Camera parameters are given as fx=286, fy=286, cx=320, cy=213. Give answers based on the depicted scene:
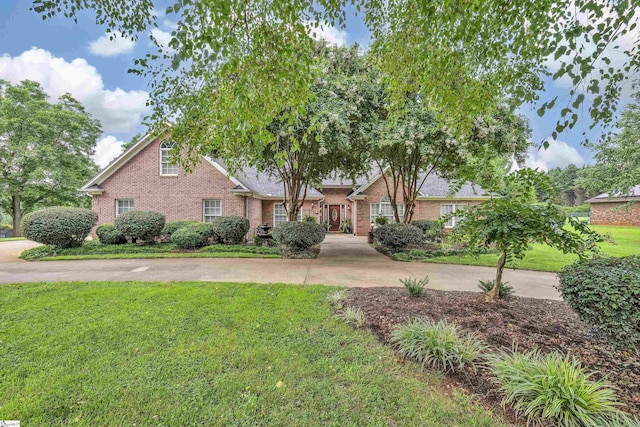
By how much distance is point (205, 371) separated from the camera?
2.86 metres

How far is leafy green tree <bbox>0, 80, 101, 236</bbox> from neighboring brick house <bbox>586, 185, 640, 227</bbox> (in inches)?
1684

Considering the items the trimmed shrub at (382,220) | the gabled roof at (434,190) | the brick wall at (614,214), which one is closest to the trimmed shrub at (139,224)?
the trimmed shrub at (382,220)

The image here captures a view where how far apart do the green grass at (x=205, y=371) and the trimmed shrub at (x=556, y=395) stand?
34 centimetres

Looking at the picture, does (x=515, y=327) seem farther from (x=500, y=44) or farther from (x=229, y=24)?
(x=229, y=24)

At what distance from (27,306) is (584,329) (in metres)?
8.33

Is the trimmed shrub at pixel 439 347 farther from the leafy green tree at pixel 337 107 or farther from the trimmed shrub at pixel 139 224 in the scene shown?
the trimmed shrub at pixel 139 224

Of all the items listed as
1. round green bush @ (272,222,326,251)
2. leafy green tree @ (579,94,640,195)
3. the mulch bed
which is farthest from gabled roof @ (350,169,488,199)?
the mulch bed

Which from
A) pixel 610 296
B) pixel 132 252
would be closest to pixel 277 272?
pixel 610 296

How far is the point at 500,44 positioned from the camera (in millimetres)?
4035

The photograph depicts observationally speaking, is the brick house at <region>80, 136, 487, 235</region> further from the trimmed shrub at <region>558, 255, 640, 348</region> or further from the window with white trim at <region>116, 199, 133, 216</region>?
the trimmed shrub at <region>558, 255, 640, 348</region>

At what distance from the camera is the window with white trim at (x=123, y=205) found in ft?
48.3

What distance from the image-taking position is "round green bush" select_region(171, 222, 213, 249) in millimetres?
11633

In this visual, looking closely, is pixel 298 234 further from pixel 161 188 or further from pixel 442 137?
pixel 161 188

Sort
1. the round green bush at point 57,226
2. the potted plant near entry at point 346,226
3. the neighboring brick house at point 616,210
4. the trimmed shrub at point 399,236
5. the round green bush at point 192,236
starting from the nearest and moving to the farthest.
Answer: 1. the round green bush at point 57,226
2. the trimmed shrub at point 399,236
3. the round green bush at point 192,236
4. the potted plant near entry at point 346,226
5. the neighboring brick house at point 616,210
